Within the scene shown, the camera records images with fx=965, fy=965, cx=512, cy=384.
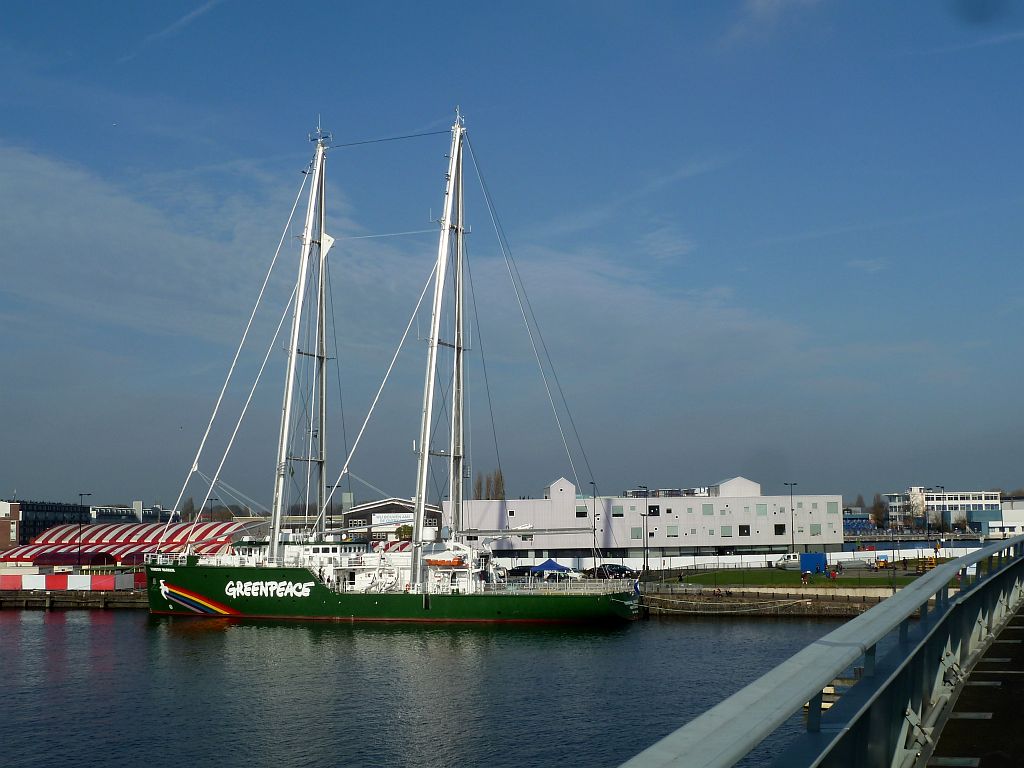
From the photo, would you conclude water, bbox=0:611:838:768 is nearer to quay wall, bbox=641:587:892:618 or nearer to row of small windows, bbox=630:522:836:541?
quay wall, bbox=641:587:892:618

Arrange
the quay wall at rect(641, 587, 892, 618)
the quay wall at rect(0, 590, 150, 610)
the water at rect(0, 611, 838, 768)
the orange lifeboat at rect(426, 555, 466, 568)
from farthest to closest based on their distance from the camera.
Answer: the quay wall at rect(0, 590, 150, 610) < the quay wall at rect(641, 587, 892, 618) < the orange lifeboat at rect(426, 555, 466, 568) < the water at rect(0, 611, 838, 768)

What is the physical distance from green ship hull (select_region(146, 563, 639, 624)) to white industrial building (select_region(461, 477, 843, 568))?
31.1 metres

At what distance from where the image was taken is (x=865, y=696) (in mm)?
4379

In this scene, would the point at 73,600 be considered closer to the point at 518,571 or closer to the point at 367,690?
the point at 518,571

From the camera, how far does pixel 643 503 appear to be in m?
89.6

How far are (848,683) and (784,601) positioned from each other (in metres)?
54.9

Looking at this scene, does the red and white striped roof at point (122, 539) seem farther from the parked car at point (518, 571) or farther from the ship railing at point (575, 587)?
the ship railing at point (575, 587)

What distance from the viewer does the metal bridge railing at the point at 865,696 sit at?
103 inches

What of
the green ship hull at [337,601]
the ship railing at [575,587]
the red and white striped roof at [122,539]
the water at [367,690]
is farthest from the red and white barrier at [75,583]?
the ship railing at [575,587]

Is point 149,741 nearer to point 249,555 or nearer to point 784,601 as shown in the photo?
point 249,555

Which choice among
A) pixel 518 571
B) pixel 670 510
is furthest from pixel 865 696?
pixel 670 510

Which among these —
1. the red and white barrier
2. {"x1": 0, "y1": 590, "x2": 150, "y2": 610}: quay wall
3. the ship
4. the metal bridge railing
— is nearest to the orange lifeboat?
the ship

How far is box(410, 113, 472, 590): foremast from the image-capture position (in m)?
53.5

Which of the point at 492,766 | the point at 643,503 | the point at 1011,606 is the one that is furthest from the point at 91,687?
the point at 643,503
